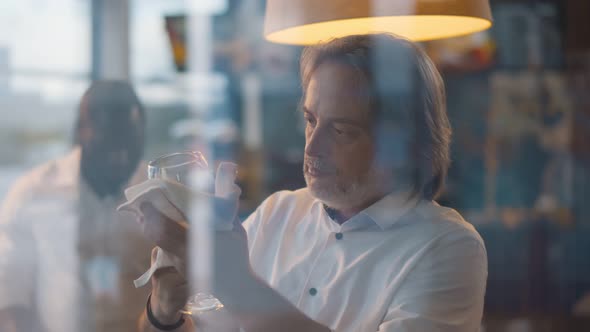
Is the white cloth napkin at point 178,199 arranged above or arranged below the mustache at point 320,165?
below

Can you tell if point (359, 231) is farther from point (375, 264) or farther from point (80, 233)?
point (80, 233)

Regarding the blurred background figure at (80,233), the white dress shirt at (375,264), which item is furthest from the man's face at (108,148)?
the white dress shirt at (375,264)

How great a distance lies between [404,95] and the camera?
57 cm

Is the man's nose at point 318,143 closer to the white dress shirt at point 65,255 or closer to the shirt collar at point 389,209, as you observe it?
the shirt collar at point 389,209

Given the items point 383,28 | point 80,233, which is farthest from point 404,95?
point 80,233

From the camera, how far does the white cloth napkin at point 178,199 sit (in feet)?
1.70

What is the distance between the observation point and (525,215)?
1872 millimetres

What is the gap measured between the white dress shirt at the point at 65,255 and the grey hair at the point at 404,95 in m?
0.23

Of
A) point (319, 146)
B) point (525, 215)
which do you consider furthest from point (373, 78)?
point (525, 215)

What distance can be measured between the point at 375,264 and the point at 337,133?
132mm

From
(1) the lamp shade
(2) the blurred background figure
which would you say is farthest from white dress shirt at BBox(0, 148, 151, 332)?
(1) the lamp shade

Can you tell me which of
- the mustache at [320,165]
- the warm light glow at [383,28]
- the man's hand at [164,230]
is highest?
the warm light glow at [383,28]

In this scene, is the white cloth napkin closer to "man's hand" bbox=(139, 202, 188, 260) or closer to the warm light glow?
"man's hand" bbox=(139, 202, 188, 260)

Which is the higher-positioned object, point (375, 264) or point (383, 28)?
point (383, 28)
